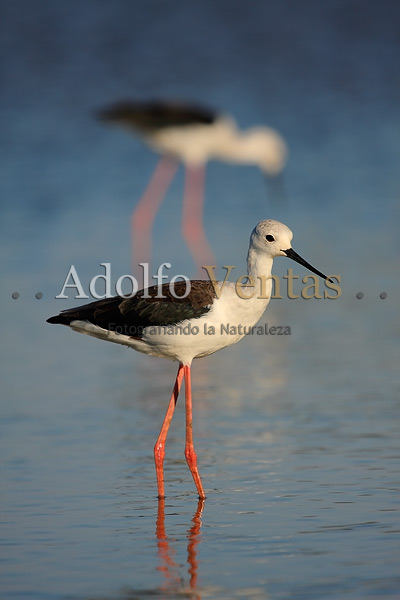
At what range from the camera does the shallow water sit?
4750 mm

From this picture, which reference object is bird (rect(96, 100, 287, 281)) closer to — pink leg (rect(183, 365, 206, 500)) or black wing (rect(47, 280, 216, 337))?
black wing (rect(47, 280, 216, 337))

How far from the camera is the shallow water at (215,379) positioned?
4.75 m

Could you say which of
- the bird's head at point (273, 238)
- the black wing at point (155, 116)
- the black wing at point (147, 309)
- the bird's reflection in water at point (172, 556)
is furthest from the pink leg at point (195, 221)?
the bird's reflection in water at point (172, 556)

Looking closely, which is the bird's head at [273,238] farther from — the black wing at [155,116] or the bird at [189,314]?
the black wing at [155,116]

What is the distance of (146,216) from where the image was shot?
13.2 metres

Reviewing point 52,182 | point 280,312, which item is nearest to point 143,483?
point 280,312

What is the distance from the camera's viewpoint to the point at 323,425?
679 centimetres

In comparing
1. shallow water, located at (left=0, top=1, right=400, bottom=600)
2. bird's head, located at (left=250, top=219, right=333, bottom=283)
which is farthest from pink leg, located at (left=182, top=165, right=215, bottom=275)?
bird's head, located at (left=250, top=219, right=333, bottom=283)

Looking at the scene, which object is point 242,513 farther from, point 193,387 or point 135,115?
point 135,115

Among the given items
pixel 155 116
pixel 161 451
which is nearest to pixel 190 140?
pixel 155 116

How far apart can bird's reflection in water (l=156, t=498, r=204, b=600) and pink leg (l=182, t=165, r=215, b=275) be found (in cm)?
598

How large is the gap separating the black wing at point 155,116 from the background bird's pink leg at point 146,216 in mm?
685

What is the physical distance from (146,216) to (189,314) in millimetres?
7078

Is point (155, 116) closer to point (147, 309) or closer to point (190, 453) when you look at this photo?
point (147, 309)
